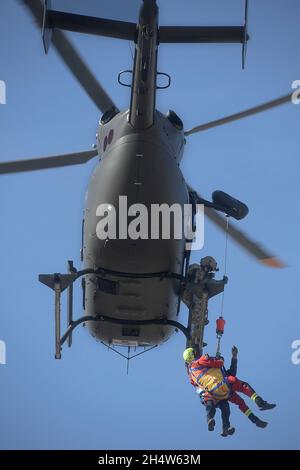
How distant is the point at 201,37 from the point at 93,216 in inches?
121

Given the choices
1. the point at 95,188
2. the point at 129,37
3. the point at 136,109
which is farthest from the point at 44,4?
the point at 95,188

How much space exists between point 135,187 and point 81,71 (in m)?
2.71

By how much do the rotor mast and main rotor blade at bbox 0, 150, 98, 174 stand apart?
2089 mm

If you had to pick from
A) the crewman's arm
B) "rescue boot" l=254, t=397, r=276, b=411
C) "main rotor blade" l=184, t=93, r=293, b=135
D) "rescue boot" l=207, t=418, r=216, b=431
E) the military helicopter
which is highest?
"main rotor blade" l=184, t=93, r=293, b=135

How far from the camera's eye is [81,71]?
13.1 meters

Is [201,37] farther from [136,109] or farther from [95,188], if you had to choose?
[95,188]

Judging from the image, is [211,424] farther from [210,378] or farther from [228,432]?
[210,378]

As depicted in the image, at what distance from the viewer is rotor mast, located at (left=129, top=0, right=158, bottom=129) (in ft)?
36.3

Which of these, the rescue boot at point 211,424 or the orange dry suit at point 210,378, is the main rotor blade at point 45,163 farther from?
the rescue boot at point 211,424

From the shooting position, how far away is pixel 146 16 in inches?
435

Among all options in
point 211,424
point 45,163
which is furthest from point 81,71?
point 211,424

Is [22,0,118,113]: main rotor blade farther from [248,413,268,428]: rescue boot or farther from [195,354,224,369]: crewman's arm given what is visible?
[248,413,268,428]: rescue boot

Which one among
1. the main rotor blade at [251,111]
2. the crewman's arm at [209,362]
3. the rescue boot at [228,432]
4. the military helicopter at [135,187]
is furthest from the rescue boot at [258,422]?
the main rotor blade at [251,111]

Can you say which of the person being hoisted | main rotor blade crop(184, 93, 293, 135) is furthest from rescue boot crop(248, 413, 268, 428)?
main rotor blade crop(184, 93, 293, 135)
